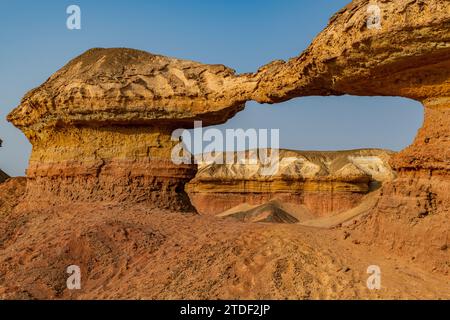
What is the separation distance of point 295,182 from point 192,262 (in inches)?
837

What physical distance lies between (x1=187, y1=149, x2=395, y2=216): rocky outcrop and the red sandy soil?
1832cm

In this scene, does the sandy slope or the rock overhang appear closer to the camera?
the sandy slope

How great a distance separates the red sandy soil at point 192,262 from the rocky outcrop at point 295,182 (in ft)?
60.1

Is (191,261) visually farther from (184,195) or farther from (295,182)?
(295,182)

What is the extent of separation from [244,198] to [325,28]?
21.7 meters

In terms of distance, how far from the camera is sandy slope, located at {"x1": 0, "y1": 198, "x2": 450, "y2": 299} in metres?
6.80

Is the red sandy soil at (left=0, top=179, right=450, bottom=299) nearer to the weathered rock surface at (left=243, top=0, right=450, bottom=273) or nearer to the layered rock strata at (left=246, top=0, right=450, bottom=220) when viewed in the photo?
the weathered rock surface at (left=243, top=0, right=450, bottom=273)

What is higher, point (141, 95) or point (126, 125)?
point (141, 95)

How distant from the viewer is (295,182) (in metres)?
28.6

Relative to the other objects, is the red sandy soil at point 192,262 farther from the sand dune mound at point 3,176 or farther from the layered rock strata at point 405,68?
the sand dune mound at point 3,176

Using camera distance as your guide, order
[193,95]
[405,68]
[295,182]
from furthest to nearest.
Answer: [295,182] → [193,95] → [405,68]

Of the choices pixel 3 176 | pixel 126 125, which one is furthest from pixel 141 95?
pixel 3 176

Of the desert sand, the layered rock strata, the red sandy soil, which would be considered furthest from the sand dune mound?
the layered rock strata

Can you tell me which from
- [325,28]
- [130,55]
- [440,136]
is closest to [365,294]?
[440,136]
